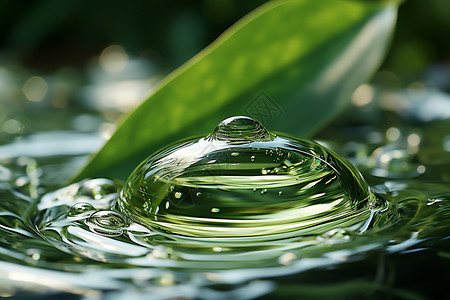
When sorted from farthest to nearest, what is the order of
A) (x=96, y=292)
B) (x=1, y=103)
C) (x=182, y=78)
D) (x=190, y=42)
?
1. (x=190, y=42)
2. (x=1, y=103)
3. (x=182, y=78)
4. (x=96, y=292)

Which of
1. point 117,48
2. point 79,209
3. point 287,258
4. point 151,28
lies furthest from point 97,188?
point 117,48

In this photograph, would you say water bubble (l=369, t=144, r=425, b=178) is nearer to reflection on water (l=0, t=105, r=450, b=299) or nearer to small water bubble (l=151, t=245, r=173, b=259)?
reflection on water (l=0, t=105, r=450, b=299)

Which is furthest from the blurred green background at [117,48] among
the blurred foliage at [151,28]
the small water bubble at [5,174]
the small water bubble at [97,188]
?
the small water bubble at [97,188]

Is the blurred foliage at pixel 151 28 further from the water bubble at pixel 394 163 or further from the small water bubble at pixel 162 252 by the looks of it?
the small water bubble at pixel 162 252

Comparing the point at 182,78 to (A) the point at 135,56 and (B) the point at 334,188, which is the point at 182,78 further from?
(A) the point at 135,56

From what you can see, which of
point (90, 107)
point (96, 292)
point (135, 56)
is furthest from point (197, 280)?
point (135, 56)

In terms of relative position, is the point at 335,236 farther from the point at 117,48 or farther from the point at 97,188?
the point at 117,48
